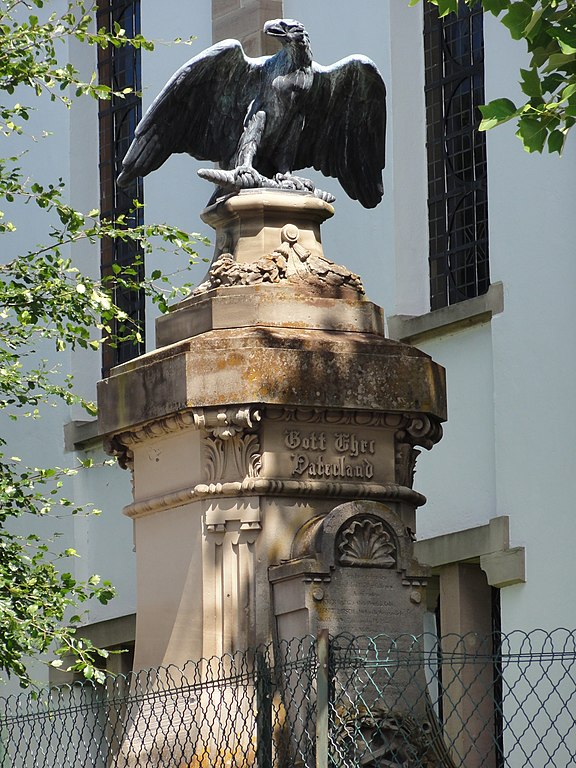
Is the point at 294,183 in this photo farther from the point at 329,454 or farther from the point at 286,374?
the point at 329,454

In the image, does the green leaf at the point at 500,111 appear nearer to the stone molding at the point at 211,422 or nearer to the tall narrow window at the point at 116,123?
the stone molding at the point at 211,422

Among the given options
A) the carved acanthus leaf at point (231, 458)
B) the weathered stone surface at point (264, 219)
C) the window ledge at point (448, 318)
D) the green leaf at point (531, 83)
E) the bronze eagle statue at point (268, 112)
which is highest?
the window ledge at point (448, 318)

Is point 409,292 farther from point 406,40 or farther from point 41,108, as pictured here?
point 41,108

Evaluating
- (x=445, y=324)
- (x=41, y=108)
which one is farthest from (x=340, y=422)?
(x=41, y=108)

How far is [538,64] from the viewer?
9492mm

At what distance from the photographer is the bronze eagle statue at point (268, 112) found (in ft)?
33.2

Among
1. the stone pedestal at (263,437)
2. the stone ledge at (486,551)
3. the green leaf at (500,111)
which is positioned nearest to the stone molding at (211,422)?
the stone pedestal at (263,437)

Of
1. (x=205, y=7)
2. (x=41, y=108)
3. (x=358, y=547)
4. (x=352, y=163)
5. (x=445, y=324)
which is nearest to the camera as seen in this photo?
(x=358, y=547)

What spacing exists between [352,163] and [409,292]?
6.81 metres

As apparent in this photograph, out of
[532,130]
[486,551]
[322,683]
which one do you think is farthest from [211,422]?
[486,551]

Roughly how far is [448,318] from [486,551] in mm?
1914

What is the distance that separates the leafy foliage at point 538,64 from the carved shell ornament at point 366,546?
174 cm

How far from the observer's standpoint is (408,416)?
937cm

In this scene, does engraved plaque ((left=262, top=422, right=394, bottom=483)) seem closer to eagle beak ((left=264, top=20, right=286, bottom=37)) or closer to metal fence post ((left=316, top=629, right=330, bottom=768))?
metal fence post ((left=316, top=629, right=330, bottom=768))
